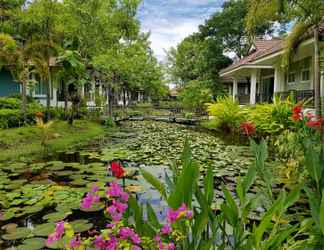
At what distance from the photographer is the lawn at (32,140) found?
877 cm

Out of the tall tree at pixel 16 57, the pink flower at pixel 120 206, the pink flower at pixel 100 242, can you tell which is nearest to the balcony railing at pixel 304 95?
the tall tree at pixel 16 57

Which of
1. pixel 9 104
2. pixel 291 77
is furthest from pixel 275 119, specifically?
pixel 9 104

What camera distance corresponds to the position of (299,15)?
956cm

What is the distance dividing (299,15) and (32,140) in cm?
976

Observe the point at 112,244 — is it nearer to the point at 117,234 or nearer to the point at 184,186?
the point at 117,234

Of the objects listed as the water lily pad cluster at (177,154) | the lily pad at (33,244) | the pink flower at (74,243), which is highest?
the pink flower at (74,243)

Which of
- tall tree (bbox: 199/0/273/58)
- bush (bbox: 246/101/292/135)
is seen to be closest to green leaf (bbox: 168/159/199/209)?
bush (bbox: 246/101/292/135)

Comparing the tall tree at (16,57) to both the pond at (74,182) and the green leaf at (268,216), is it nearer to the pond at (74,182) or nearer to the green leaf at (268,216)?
the pond at (74,182)

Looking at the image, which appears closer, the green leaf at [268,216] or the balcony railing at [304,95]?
the green leaf at [268,216]

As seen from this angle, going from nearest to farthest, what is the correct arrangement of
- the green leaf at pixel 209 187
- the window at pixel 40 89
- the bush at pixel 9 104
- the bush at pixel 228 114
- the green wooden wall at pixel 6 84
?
1. the green leaf at pixel 209 187
2. the bush at pixel 9 104
3. the bush at pixel 228 114
4. the green wooden wall at pixel 6 84
5. the window at pixel 40 89

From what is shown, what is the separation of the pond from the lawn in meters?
0.77

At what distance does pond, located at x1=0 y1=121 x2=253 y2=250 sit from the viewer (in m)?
3.94

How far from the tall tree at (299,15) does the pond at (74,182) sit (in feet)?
11.2

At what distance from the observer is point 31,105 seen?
15.2 m
